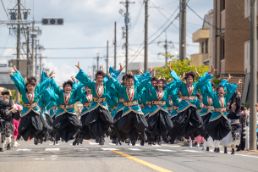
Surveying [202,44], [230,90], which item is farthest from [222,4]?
[230,90]

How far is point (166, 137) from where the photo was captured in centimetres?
2236

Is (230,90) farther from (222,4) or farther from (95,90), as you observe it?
(222,4)

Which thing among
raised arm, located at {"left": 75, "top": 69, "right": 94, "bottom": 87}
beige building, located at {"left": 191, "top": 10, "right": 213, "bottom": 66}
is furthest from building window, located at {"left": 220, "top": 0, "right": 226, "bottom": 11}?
raised arm, located at {"left": 75, "top": 69, "right": 94, "bottom": 87}

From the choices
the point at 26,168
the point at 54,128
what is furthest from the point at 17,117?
the point at 26,168

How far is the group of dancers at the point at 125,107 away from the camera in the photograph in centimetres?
2084

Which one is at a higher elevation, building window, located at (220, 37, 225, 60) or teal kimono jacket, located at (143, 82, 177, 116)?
building window, located at (220, 37, 225, 60)

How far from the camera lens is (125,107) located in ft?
68.0

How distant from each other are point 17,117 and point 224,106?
7.12m

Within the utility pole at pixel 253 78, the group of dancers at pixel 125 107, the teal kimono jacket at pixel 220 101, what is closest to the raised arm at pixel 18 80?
the group of dancers at pixel 125 107

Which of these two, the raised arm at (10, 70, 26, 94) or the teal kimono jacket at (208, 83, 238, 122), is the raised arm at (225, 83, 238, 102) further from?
the raised arm at (10, 70, 26, 94)

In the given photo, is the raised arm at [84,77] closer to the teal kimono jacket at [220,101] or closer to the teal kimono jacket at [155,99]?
the teal kimono jacket at [155,99]

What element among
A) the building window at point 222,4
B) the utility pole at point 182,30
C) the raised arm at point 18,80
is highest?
the building window at point 222,4

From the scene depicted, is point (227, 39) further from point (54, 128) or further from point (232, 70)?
point (54, 128)

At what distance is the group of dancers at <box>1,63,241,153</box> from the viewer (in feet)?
68.4
